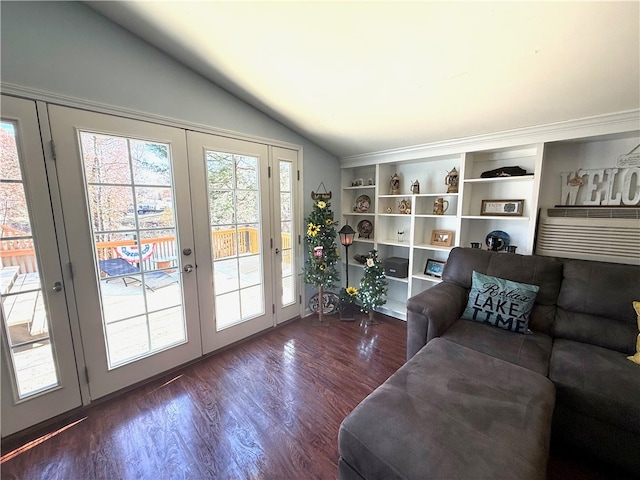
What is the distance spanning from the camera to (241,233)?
2441 mm

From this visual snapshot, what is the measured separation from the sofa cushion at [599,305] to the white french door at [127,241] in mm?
2830

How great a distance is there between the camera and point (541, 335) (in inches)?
69.6

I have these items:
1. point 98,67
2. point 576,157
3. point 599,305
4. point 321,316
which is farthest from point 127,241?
point 576,157

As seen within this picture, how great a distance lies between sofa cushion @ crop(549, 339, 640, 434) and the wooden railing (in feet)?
7.69

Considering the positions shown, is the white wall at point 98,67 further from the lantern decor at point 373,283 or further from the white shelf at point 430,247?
the white shelf at point 430,247

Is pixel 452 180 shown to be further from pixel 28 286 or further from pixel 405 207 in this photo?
pixel 28 286

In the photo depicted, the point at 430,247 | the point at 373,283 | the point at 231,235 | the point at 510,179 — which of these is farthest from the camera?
the point at 373,283

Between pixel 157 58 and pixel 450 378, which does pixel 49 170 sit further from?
pixel 450 378

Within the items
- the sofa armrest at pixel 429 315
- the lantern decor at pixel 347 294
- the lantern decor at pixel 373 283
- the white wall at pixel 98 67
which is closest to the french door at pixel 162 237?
the white wall at pixel 98 67

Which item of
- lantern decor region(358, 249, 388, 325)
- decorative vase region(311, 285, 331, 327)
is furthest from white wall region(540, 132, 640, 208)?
decorative vase region(311, 285, 331, 327)

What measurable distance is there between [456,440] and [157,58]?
2.83 meters

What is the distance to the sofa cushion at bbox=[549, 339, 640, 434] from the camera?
1.19m

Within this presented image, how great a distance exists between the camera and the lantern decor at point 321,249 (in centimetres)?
282

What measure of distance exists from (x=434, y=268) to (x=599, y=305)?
1.33m
